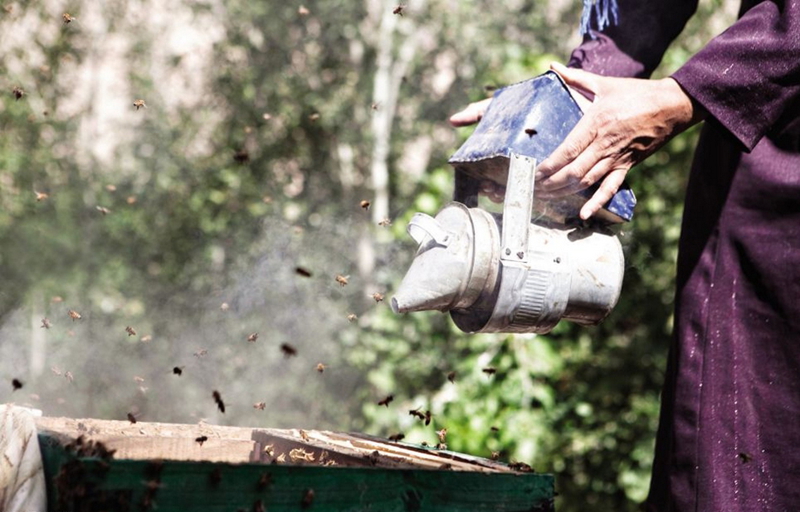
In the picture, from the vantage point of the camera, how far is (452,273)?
1.77 m

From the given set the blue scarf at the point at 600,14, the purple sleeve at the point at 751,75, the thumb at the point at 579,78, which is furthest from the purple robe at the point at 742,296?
the blue scarf at the point at 600,14

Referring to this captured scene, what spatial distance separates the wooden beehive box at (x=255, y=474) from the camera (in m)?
1.28

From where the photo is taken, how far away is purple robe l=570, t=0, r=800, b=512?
74.3 inches

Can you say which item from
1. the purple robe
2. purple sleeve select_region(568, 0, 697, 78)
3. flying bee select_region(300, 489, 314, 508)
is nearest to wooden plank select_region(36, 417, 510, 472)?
flying bee select_region(300, 489, 314, 508)

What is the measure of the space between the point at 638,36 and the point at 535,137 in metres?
0.71

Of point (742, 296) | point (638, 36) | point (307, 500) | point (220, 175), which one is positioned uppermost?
point (220, 175)

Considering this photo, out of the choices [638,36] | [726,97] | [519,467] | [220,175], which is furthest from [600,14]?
[220,175]

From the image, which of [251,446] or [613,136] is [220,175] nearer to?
[251,446]

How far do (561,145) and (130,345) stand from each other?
706cm

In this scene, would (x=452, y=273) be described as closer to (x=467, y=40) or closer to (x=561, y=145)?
(x=561, y=145)

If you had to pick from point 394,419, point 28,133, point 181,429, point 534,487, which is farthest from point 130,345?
point 534,487

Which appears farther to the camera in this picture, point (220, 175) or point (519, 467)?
point (220, 175)

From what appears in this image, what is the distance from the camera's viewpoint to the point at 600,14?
239 cm

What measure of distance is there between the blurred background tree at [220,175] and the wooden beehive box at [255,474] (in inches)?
188
